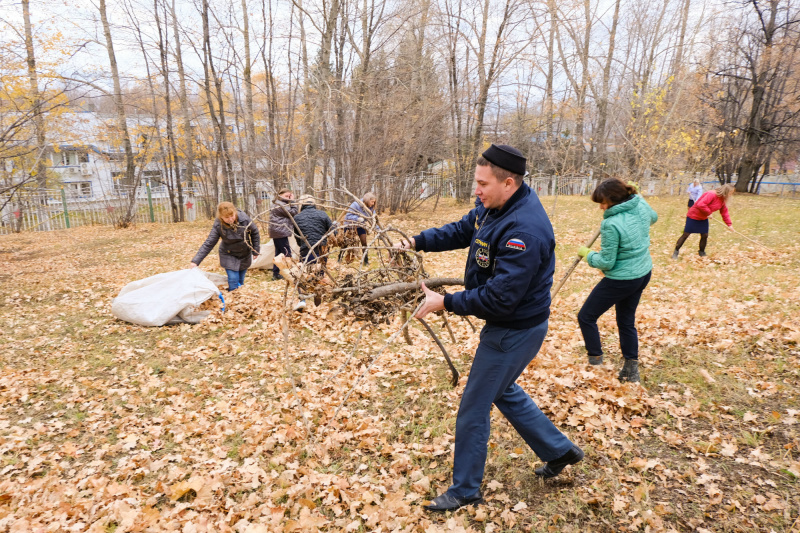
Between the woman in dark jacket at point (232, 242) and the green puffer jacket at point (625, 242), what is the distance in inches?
184

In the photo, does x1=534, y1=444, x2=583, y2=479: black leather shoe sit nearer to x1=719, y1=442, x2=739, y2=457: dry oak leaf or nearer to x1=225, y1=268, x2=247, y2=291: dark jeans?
x1=719, y1=442, x2=739, y2=457: dry oak leaf

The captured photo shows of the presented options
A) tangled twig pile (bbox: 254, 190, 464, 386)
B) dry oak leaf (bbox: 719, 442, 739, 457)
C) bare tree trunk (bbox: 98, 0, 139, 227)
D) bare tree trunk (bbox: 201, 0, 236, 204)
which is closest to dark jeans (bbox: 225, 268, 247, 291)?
tangled twig pile (bbox: 254, 190, 464, 386)

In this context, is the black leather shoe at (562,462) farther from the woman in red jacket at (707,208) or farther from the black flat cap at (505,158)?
the woman in red jacket at (707,208)

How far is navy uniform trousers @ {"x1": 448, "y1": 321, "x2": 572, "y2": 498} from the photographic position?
2.38 metres

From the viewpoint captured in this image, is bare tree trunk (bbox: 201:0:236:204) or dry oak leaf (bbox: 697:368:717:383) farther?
bare tree trunk (bbox: 201:0:236:204)

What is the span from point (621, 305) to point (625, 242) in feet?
1.96

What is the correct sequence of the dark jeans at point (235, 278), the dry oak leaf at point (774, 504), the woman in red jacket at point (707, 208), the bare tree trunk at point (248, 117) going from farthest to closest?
the bare tree trunk at point (248, 117) → the woman in red jacket at point (707, 208) → the dark jeans at point (235, 278) → the dry oak leaf at point (774, 504)

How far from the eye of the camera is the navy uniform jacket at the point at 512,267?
2180mm

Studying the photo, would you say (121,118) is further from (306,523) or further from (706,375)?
(706,375)

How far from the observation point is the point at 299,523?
2.67m

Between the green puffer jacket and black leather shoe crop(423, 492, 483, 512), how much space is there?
2.11m

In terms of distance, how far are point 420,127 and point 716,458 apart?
1468 centimetres

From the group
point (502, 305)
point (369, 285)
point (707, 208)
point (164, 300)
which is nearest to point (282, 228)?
point (164, 300)

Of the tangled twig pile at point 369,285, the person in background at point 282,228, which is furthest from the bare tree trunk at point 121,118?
the tangled twig pile at point 369,285
